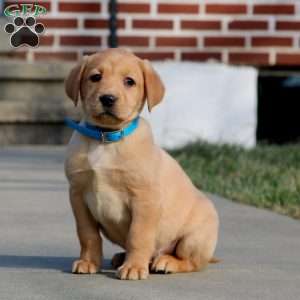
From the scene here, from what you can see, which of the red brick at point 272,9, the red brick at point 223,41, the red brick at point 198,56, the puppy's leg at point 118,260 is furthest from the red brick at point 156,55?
the puppy's leg at point 118,260

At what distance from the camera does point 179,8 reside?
11602 mm

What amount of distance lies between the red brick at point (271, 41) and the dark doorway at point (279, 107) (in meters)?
0.38

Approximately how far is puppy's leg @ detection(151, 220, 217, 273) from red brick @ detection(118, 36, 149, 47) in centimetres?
678

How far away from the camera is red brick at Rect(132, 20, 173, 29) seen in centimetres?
1164

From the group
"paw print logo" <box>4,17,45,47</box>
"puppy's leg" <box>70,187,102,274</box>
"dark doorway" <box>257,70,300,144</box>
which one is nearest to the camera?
"puppy's leg" <box>70,187,102,274</box>

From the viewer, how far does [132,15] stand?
1166 centimetres

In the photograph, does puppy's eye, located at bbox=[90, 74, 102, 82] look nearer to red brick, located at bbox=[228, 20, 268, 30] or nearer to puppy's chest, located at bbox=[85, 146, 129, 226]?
puppy's chest, located at bbox=[85, 146, 129, 226]

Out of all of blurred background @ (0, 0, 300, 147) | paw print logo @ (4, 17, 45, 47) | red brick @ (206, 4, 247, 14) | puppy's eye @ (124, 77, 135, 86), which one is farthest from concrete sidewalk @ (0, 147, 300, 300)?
red brick @ (206, 4, 247, 14)

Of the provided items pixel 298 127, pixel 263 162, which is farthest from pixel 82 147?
pixel 298 127

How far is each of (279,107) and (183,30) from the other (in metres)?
1.28

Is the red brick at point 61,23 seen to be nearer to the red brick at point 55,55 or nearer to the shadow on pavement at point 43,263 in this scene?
the red brick at point 55,55

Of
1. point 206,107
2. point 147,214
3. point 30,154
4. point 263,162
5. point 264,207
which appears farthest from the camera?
point 206,107

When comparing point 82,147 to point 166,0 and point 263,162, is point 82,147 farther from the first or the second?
point 166,0

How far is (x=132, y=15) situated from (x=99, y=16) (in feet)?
1.08
